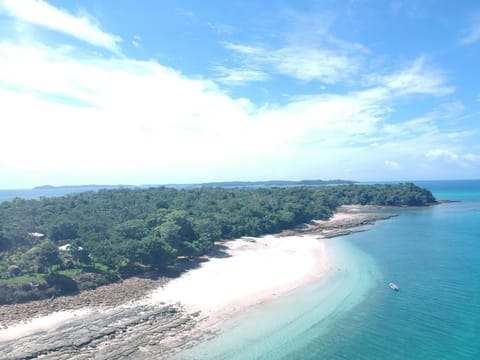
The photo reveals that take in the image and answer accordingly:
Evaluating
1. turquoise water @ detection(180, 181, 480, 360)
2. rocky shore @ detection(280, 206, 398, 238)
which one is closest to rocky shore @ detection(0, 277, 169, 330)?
turquoise water @ detection(180, 181, 480, 360)

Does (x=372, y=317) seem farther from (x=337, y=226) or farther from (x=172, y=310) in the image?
(x=337, y=226)

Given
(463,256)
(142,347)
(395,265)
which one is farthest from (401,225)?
(142,347)

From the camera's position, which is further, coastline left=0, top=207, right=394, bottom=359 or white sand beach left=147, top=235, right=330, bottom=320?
white sand beach left=147, top=235, right=330, bottom=320

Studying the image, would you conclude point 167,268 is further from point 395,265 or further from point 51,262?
point 395,265

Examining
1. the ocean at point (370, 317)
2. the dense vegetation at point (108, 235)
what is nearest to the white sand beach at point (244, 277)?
the ocean at point (370, 317)

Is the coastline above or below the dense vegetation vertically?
below

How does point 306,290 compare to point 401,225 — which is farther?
point 401,225

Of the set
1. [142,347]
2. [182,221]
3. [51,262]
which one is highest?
[182,221]

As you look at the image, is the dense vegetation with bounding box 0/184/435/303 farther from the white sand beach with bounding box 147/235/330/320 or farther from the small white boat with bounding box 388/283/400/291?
the small white boat with bounding box 388/283/400/291
